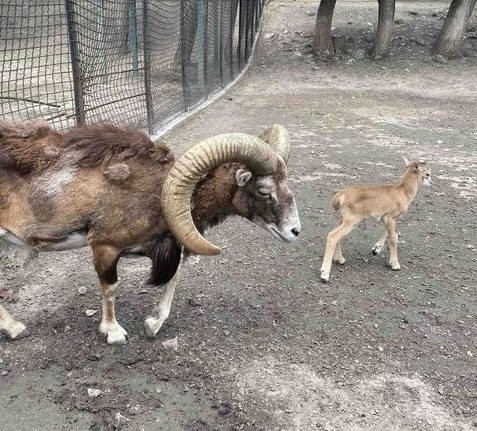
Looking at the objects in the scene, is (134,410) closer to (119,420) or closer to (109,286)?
(119,420)

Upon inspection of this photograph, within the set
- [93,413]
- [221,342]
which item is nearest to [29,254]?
[93,413]

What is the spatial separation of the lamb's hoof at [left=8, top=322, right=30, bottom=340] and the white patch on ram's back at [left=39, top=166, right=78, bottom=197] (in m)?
1.10

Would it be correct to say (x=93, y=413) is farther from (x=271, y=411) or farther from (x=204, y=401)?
(x=271, y=411)

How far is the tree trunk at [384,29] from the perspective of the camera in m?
18.6

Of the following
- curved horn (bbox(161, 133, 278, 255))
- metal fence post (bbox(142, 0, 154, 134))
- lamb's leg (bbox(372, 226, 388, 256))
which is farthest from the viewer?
metal fence post (bbox(142, 0, 154, 134))

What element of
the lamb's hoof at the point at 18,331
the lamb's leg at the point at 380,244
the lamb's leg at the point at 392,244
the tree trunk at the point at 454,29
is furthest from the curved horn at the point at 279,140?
the tree trunk at the point at 454,29

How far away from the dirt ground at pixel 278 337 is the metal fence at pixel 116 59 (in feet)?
8.72

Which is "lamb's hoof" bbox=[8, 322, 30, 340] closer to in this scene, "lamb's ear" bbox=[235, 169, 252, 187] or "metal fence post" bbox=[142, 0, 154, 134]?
"lamb's ear" bbox=[235, 169, 252, 187]

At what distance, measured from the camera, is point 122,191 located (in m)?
3.95

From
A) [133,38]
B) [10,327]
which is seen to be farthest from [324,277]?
[133,38]

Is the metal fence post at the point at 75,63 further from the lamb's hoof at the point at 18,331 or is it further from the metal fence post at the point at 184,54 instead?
the metal fence post at the point at 184,54

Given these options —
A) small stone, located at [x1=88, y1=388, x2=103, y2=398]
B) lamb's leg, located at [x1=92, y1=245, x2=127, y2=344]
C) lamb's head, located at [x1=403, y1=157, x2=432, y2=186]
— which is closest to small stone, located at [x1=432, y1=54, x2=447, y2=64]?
lamb's head, located at [x1=403, y1=157, x2=432, y2=186]

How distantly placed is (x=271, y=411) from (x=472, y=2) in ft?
60.6

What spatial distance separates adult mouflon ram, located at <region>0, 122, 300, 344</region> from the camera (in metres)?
3.77
